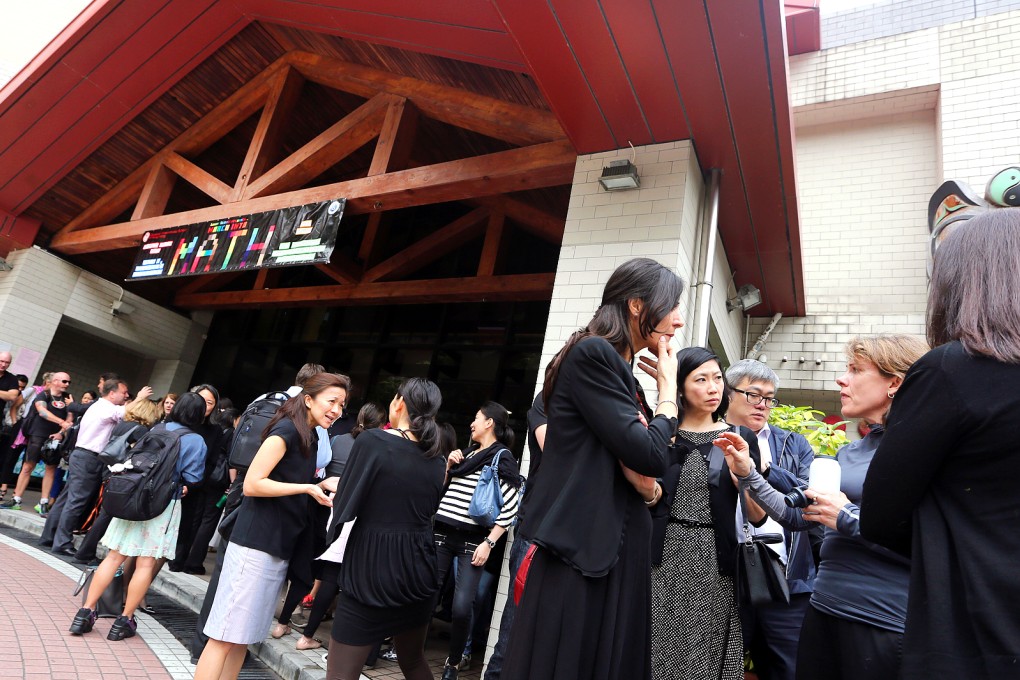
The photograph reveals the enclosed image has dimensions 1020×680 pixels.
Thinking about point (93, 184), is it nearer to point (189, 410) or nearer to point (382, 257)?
point (382, 257)

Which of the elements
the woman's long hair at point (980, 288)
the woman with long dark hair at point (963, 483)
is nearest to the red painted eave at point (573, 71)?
the woman's long hair at point (980, 288)

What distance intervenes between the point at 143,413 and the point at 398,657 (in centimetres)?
372

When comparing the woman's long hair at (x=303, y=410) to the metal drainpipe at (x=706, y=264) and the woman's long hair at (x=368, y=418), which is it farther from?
the metal drainpipe at (x=706, y=264)

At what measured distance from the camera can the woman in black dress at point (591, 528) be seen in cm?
159

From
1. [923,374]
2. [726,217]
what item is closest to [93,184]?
[726,217]

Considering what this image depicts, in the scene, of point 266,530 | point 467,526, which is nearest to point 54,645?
point 266,530

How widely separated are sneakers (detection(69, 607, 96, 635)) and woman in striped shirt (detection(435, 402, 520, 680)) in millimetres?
2268

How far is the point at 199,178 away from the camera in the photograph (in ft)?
26.8

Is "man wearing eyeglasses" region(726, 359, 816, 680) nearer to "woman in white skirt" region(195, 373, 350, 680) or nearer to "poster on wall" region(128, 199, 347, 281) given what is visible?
"woman in white skirt" region(195, 373, 350, 680)

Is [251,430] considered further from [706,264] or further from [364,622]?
[706,264]

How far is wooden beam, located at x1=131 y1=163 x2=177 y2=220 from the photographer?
333 inches

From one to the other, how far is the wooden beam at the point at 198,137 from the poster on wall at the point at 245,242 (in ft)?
4.87

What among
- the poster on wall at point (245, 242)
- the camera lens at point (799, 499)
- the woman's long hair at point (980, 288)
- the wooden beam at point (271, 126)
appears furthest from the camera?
the wooden beam at point (271, 126)

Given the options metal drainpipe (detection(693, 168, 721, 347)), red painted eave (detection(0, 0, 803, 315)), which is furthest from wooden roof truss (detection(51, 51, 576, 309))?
metal drainpipe (detection(693, 168, 721, 347))
